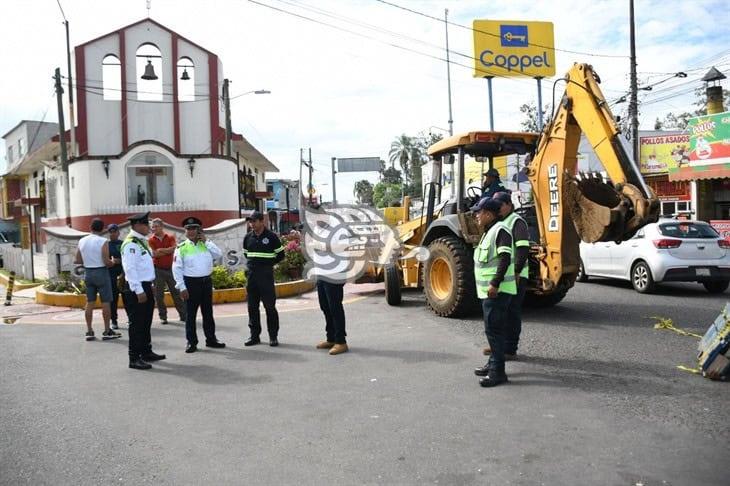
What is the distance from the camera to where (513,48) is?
28.3 m

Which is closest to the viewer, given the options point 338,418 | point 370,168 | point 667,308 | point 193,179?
point 338,418

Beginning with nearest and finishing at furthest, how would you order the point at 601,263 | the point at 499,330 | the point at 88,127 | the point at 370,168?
1. the point at 499,330
2. the point at 601,263
3. the point at 88,127
4. the point at 370,168

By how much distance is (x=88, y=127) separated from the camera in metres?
24.9

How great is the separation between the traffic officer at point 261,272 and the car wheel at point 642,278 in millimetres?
7012

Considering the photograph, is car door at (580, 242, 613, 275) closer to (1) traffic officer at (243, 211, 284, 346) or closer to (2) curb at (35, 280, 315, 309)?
(2) curb at (35, 280, 315, 309)

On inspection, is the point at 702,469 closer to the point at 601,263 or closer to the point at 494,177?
the point at 494,177

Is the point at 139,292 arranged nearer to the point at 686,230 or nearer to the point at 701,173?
→ the point at 686,230

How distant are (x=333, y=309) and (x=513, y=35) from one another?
24.8m

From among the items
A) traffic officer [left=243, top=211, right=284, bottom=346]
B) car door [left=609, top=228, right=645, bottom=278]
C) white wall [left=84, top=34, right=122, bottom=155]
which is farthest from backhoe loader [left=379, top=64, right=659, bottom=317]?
white wall [left=84, top=34, right=122, bottom=155]

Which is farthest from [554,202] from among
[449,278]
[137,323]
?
[137,323]

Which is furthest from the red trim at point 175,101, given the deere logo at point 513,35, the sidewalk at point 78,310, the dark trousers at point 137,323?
the dark trousers at point 137,323

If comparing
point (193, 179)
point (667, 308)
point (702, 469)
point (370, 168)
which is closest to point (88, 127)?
point (193, 179)

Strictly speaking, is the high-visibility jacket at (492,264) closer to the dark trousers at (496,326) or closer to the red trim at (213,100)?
the dark trousers at (496,326)

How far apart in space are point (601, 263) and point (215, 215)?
14.6 meters
